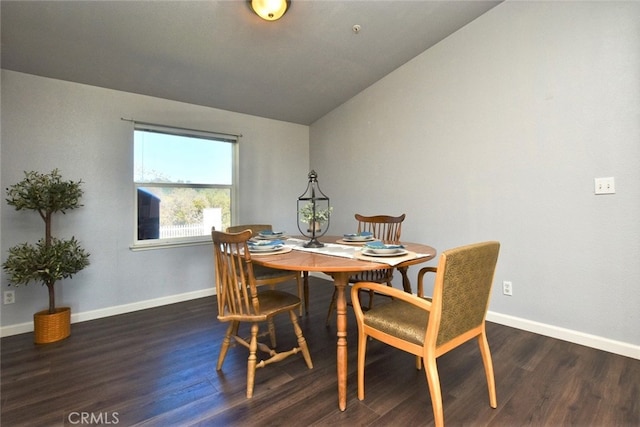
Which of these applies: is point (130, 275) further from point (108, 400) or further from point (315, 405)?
point (315, 405)

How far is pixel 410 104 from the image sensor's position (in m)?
3.19

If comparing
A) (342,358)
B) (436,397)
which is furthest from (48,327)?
(436,397)

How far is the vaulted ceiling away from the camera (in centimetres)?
205

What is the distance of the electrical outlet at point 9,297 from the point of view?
2.39 metres

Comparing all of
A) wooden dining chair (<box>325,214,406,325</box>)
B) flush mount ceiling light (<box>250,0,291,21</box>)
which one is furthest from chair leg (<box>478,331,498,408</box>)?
flush mount ceiling light (<box>250,0,291,21</box>)

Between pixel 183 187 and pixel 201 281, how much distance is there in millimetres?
1084

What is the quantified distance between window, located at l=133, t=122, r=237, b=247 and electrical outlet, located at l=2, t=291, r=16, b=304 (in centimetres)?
92

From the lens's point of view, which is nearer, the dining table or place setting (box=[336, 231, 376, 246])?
the dining table

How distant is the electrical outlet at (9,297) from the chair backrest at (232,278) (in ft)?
6.64

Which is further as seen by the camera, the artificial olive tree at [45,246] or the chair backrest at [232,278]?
the artificial olive tree at [45,246]

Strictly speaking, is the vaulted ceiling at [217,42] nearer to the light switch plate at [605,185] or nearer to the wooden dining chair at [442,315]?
the light switch plate at [605,185]

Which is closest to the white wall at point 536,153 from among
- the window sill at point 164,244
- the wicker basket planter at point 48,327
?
the window sill at point 164,244

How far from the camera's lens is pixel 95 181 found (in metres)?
2.74

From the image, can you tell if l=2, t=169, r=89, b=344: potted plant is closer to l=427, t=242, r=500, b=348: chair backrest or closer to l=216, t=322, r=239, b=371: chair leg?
l=216, t=322, r=239, b=371: chair leg
